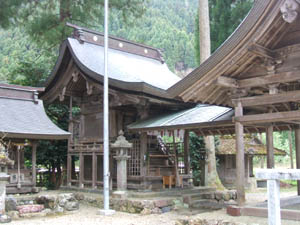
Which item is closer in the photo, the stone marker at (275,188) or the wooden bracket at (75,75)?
the stone marker at (275,188)

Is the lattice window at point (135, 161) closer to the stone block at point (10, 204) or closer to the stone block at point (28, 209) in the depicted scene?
the stone block at point (28, 209)

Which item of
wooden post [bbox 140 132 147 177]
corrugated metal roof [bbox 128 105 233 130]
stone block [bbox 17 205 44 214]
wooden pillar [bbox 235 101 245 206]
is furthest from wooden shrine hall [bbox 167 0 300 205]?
stone block [bbox 17 205 44 214]

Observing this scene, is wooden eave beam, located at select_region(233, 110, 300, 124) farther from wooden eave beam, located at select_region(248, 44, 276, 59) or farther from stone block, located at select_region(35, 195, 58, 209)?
stone block, located at select_region(35, 195, 58, 209)

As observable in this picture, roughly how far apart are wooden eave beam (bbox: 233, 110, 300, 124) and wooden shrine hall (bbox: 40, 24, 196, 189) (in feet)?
15.0

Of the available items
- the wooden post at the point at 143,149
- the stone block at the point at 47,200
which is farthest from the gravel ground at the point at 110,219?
the wooden post at the point at 143,149

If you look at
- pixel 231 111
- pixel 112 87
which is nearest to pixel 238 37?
pixel 231 111

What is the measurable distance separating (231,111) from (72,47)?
7.62m

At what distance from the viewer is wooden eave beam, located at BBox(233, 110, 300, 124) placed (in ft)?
26.3

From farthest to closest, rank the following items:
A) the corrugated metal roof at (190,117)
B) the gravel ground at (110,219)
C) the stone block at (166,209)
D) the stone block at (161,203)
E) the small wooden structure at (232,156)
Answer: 1. the small wooden structure at (232,156)
2. the stone block at (166,209)
3. the stone block at (161,203)
4. the corrugated metal roof at (190,117)
5. the gravel ground at (110,219)

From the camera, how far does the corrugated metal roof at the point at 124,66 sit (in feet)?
50.8

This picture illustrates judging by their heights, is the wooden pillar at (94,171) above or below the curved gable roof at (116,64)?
below

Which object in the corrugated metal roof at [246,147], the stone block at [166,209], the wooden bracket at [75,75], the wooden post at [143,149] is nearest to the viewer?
the stone block at [166,209]

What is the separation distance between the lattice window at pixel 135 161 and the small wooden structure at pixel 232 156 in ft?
27.1

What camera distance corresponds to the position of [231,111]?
11.8 meters
